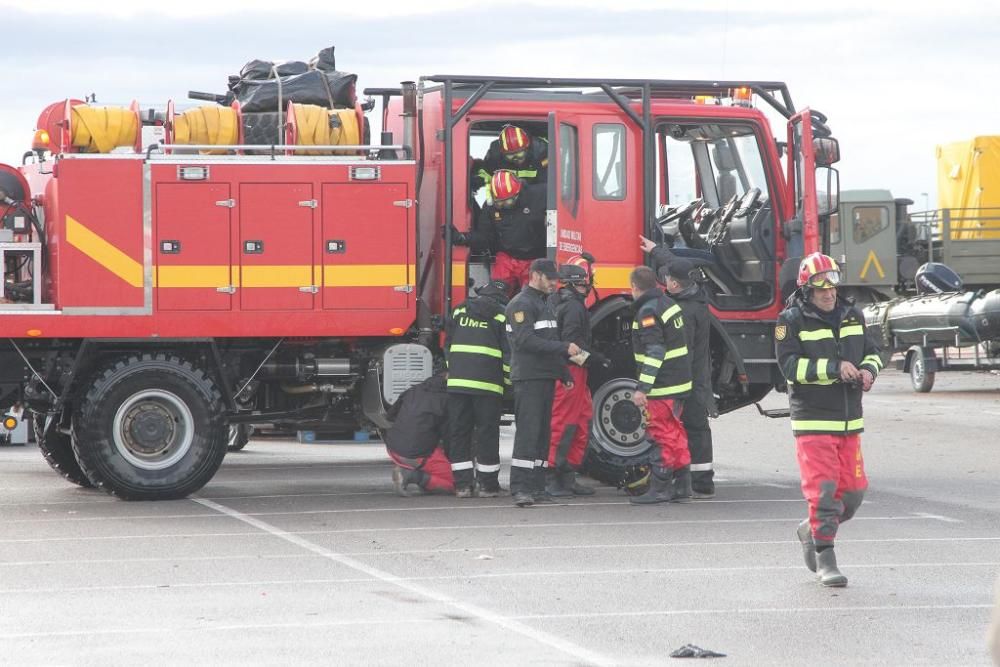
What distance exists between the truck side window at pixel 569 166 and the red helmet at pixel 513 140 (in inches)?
14.2

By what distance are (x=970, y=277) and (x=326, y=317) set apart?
18.5 m

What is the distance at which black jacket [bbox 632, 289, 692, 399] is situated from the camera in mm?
11562

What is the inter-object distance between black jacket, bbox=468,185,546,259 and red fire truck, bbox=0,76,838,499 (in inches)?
5.7

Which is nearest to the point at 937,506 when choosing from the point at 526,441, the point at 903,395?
the point at 526,441

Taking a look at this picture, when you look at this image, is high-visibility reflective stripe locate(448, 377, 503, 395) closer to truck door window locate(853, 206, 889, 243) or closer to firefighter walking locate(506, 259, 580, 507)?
firefighter walking locate(506, 259, 580, 507)

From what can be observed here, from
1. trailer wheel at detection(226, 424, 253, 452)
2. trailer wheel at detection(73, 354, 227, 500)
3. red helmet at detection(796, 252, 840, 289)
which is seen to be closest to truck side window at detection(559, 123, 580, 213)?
trailer wheel at detection(73, 354, 227, 500)

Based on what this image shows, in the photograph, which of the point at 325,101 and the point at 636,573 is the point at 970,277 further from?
the point at 636,573

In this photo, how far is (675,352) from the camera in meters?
11.6

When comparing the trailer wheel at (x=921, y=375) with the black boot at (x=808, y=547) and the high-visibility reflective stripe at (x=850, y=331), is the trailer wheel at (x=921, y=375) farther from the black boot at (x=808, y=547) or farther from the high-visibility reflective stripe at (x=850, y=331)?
the black boot at (x=808, y=547)

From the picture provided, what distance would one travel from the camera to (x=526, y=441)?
11.6 meters

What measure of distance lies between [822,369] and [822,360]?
0.19 ft

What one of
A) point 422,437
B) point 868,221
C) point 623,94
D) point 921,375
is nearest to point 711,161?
point 623,94

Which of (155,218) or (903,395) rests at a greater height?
(155,218)

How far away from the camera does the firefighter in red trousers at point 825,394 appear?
826cm
